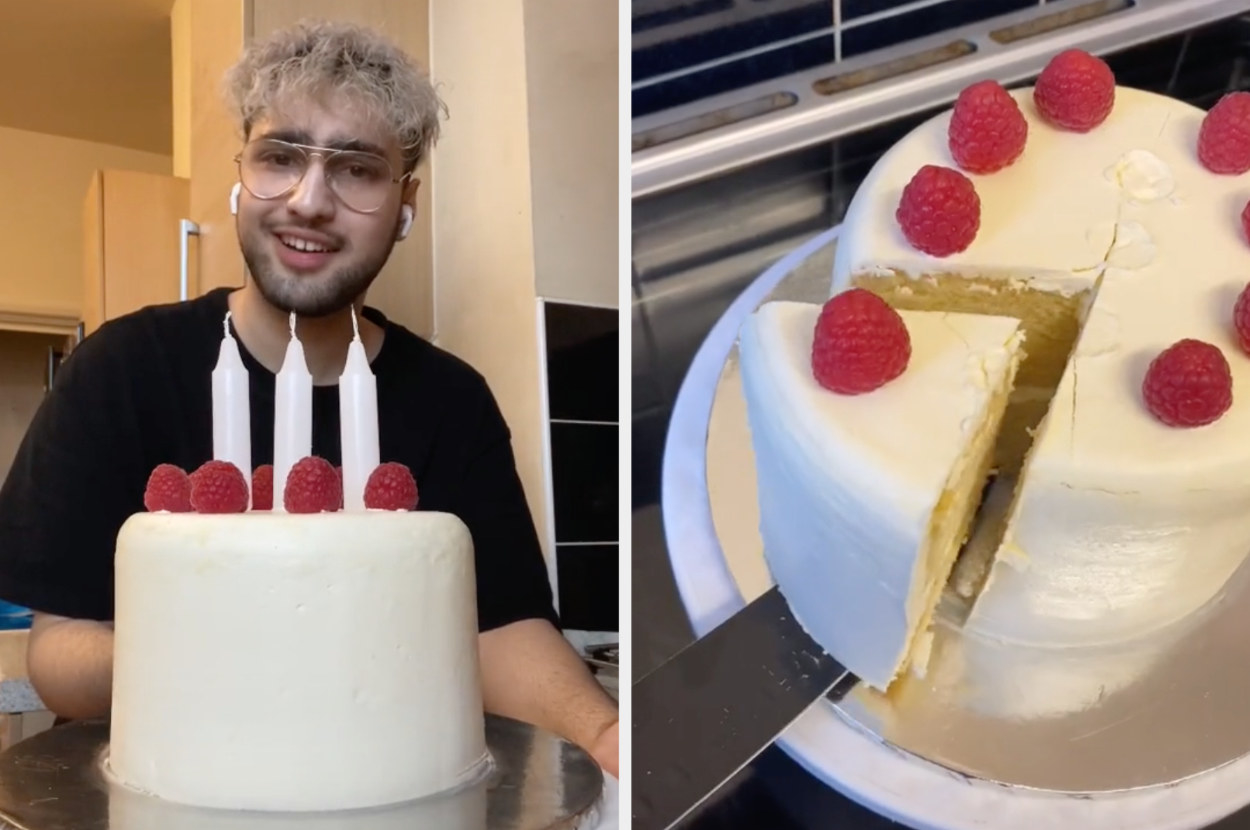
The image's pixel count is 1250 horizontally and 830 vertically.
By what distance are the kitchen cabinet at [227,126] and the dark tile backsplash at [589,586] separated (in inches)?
9.1

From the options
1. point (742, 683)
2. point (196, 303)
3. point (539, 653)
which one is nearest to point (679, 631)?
point (742, 683)

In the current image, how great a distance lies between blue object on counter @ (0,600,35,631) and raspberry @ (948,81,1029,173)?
824 millimetres

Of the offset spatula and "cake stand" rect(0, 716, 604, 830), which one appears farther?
the offset spatula

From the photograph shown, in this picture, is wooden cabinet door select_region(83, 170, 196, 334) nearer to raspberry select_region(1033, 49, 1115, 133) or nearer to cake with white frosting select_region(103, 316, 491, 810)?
cake with white frosting select_region(103, 316, 491, 810)

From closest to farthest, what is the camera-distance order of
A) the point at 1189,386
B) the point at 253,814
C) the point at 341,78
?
the point at 253,814 < the point at 1189,386 < the point at 341,78

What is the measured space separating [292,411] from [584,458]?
23 centimetres

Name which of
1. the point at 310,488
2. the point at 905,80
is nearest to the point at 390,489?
the point at 310,488

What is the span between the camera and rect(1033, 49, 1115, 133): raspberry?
84 centimetres

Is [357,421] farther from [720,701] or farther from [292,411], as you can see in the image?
[720,701]

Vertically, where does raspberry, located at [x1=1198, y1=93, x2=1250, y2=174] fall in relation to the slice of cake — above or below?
above

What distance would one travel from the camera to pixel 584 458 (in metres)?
0.81

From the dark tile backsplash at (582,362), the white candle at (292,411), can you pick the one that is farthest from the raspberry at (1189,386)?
the white candle at (292,411)

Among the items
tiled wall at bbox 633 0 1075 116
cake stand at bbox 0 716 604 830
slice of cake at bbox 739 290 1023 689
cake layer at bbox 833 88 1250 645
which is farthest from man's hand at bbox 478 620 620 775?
tiled wall at bbox 633 0 1075 116

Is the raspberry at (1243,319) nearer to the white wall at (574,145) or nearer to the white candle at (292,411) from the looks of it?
the white wall at (574,145)
